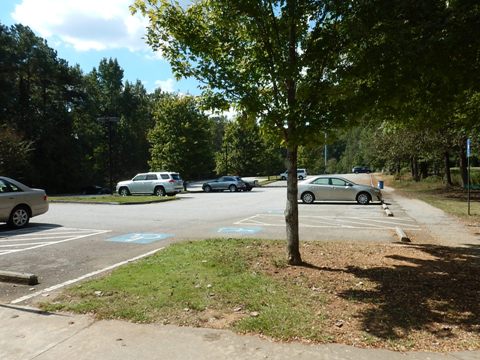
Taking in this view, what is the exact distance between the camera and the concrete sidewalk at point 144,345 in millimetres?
3977

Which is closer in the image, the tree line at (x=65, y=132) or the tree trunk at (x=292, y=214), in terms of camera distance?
the tree trunk at (x=292, y=214)

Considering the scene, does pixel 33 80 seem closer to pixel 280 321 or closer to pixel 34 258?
pixel 34 258

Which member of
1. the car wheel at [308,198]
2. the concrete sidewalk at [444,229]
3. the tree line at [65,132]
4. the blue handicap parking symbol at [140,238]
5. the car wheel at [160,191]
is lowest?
the concrete sidewalk at [444,229]

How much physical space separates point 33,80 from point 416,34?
194ft

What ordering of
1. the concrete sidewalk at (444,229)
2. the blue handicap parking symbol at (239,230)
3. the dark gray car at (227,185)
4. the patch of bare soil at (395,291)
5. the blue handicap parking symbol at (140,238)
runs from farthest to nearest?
the dark gray car at (227,185)
the blue handicap parking symbol at (239,230)
the blue handicap parking symbol at (140,238)
the concrete sidewalk at (444,229)
the patch of bare soil at (395,291)

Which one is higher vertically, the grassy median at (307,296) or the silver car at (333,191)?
the silver car at (333,191)

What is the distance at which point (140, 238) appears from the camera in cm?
1092

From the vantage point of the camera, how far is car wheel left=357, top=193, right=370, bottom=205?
21.7 meters

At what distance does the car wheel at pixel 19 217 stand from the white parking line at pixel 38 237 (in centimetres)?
56

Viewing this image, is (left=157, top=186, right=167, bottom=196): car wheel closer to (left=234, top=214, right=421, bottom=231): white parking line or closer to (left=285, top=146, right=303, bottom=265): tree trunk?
(left=234, top=214, right=421, bottom=231): white parking line

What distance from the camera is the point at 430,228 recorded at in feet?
41.6

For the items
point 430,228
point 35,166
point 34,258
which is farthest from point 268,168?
point 34,258

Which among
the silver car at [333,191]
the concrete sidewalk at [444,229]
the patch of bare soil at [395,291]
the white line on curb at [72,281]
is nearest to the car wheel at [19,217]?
the white line on curb at [72,281]

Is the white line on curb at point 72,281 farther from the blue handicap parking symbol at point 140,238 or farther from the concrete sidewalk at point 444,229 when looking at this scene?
the concrete sidewalk at point 444,229
